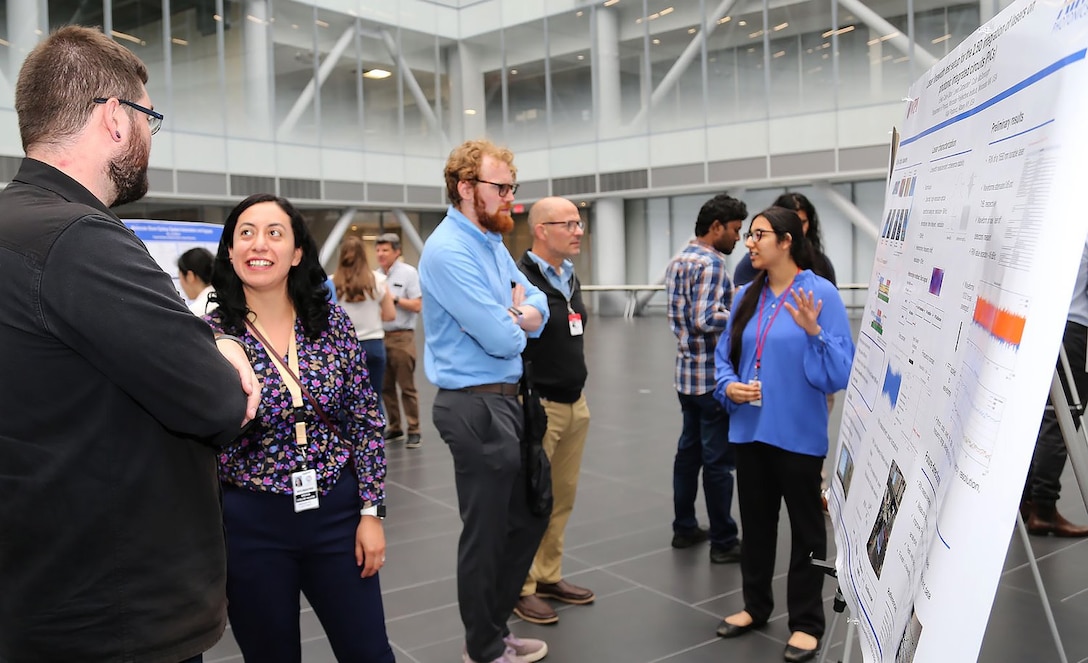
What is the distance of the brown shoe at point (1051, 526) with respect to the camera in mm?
4688

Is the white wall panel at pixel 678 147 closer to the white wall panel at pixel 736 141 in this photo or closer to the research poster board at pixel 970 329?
the white wall panel at pixel 736 141

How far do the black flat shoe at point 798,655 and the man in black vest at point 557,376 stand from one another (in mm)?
989

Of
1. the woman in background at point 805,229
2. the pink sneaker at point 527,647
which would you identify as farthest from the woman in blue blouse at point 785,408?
the woman in background at point 805,229

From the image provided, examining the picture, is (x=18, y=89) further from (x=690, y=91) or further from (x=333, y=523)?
(x=690, y=91)

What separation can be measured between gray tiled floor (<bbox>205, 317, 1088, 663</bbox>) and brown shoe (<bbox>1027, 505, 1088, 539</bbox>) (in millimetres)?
101

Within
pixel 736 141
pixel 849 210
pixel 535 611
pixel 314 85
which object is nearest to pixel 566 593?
pixel 535 611

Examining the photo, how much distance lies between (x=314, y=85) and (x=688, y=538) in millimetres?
20586

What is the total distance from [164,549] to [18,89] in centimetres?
96

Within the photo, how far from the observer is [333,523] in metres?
2.40

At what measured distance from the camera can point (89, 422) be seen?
1.58 meters

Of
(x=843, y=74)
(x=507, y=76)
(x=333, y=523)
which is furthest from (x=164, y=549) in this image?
(x=507, y=76)

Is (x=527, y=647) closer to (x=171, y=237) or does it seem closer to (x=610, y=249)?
(x=171, y=237)

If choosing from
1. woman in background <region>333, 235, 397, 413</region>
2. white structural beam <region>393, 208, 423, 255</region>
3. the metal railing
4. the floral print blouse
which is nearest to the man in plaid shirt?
the floral print blouse

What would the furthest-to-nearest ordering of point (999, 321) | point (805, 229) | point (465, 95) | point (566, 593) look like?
point (465, 95) < point (805, 229) < point (566, 593) < point (999, 321)
